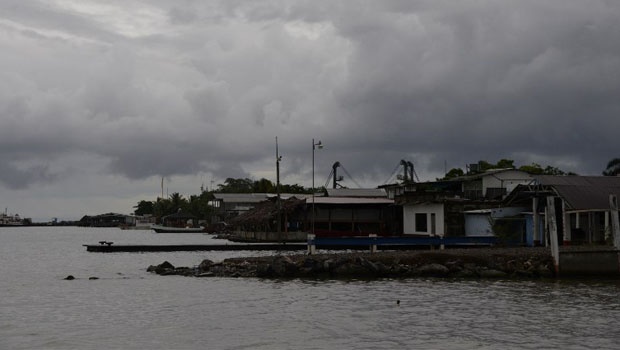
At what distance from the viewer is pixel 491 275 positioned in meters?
39.9

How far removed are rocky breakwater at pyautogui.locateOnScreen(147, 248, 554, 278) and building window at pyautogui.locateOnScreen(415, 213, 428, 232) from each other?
89.8 feet

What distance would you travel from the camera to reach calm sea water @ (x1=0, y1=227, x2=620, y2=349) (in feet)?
73.4

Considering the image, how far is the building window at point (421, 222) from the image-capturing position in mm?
70562

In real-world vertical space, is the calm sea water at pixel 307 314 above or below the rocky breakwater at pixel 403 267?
below

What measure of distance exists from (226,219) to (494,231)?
3456 inches

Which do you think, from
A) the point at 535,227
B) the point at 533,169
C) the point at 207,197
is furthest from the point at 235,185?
the point at 535,227

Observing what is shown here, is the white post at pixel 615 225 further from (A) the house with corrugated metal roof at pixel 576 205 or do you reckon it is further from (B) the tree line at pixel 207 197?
(B) the tree line at pixel 207 197

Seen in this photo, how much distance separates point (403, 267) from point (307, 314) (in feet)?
47.3

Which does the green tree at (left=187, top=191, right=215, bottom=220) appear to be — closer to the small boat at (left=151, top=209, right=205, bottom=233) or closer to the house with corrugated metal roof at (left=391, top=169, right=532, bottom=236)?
the small boat at (left=151, top=209, right=205, bottom=233)

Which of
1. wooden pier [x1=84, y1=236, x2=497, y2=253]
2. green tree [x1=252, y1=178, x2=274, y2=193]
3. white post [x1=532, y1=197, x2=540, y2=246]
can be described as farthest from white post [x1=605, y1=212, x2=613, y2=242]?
green tree [x1=252, y1=178, x2=274, y2=193]

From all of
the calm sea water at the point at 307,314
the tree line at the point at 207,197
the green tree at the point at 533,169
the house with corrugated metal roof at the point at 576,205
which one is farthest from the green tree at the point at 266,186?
the calm sea water at the point at 307,314

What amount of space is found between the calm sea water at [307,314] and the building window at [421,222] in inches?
1258

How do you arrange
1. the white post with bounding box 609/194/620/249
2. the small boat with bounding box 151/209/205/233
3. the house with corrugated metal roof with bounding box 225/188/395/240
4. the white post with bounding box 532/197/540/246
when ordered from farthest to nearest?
the small boat with bounding box 151/209/205/233
the house with corrugated metal roof with bounding box 225/188/395/240
the white post with bounding box 532/197/540/246
the white post with bounding box 609/194/620/249

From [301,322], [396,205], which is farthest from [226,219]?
[301,322]
